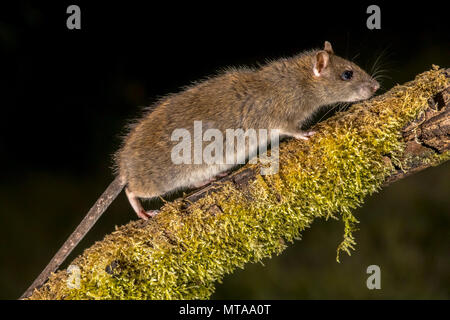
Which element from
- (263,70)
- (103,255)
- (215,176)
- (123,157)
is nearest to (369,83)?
(263,70)

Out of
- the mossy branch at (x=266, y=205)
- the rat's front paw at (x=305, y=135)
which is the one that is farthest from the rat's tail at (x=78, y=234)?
the rat's front paw at (x=305, y=135)

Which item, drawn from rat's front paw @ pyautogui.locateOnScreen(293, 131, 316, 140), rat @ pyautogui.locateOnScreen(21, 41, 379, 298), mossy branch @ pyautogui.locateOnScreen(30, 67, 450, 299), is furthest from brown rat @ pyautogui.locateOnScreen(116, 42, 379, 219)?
mossy branch @ pyautogui.locateOnScreen(30, 67, 450, 299)

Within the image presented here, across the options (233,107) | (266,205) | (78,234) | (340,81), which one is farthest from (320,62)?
(78,234)

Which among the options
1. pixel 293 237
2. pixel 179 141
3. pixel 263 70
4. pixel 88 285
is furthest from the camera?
pixel 263 70

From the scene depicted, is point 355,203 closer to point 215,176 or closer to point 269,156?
point 269,156

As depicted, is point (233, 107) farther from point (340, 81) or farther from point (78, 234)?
point (78, 234)

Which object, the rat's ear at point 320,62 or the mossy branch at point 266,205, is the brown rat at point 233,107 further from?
the mossy branch at point 266,205
